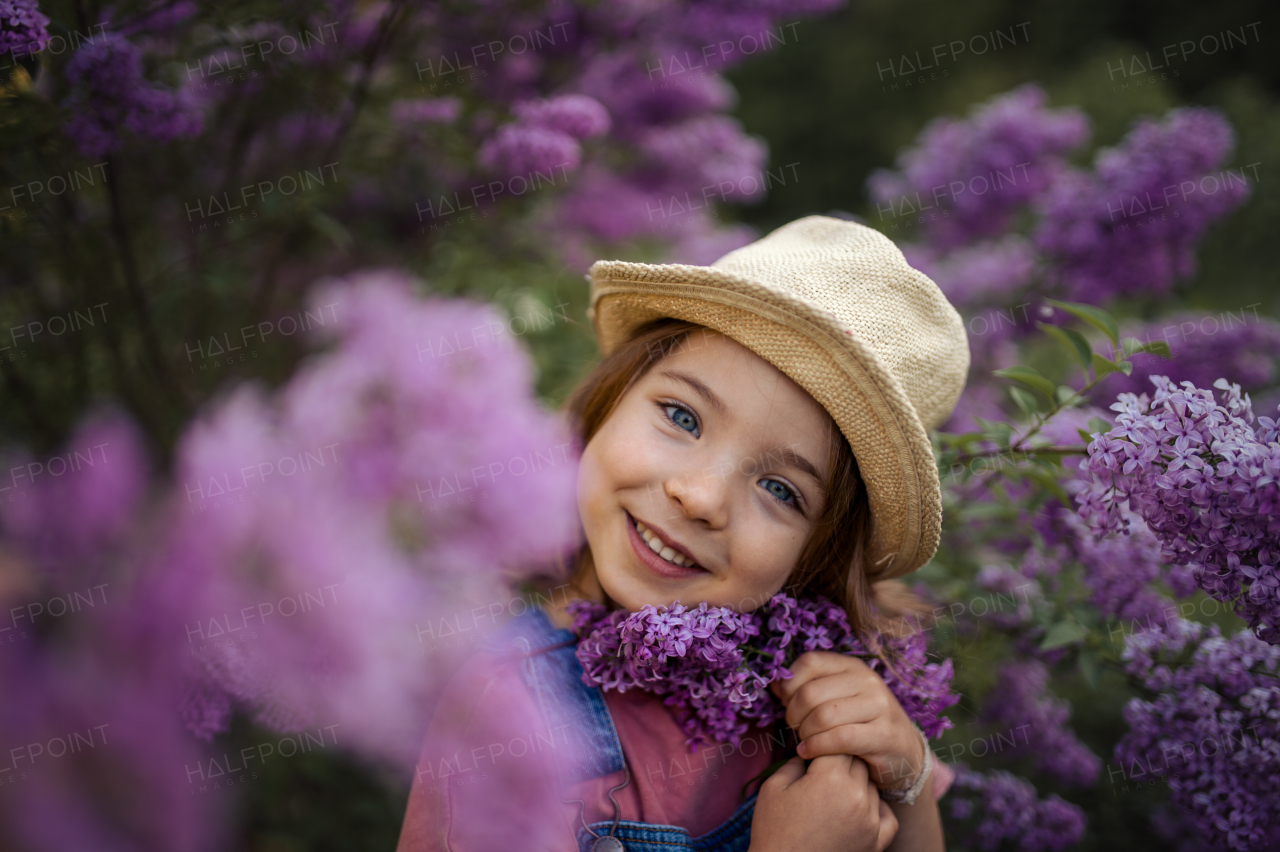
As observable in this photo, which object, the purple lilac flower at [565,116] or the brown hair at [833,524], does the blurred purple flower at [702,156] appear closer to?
the purple lilac flower at [565,116]

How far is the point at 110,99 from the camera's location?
1190 mm

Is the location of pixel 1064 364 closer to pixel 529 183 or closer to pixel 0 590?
pixel 529 183

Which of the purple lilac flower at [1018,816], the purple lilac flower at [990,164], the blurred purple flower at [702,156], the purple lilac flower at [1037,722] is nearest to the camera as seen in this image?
the purple lilac flower at [1018,816]

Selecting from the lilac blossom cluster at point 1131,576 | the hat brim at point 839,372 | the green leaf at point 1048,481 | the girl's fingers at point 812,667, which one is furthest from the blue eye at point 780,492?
the lilac blossom cluster at point 1131,576

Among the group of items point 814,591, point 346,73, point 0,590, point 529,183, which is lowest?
point 814,591

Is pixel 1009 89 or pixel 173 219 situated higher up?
pixel 173 219

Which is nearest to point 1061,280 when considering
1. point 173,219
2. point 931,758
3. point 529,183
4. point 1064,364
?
point 1064,364

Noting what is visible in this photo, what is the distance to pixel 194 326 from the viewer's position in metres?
1.98

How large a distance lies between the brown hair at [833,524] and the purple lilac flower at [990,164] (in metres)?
2.06

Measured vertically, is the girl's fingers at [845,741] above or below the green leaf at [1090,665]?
above

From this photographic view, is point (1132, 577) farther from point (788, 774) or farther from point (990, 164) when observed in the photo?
point (990, 164)

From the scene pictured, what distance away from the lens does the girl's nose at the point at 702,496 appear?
96 cm

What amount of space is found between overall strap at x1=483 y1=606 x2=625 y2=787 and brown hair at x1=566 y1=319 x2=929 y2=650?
0.34m

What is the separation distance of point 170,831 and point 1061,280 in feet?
8.58
